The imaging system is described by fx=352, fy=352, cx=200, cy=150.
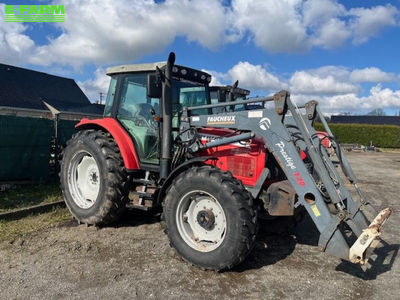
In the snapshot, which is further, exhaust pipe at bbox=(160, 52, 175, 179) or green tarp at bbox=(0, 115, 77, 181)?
green tarp at bbox=(0, 115, 77, 181)

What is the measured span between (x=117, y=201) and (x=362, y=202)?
3.17 meters

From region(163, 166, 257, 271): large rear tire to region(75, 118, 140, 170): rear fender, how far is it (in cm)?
106

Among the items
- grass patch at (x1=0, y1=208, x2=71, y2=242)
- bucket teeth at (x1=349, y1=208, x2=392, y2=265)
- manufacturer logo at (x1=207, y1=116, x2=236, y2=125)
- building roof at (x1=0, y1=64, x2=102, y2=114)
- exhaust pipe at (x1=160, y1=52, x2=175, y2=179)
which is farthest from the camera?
building roof at (x1=0, y1=64, x2=102, y2=114)

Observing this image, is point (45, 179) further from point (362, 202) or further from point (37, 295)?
point (362, 202)

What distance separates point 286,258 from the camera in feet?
14.3

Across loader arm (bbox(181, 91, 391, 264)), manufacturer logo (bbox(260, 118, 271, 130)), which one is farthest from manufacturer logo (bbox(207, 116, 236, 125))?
manufacturer logo (bbox(260, 118, 271, 130))

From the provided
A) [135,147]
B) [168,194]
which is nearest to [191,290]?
[168,194]

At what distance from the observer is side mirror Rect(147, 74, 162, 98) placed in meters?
4.40

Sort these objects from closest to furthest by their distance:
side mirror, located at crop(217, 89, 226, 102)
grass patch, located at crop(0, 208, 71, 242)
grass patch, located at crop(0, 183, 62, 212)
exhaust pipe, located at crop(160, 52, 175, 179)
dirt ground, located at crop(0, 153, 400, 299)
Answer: dirt ground, located at crop(0, 153, 400, 299) < exhaust pipe, located at crop(160, 52, 175, 179) < grass patch, located at crop(0, 208, 71, 242) < grass patch, located at crop(0, 183, 62, 212) < side mirror, located at crop(217, 89, 226, 102)

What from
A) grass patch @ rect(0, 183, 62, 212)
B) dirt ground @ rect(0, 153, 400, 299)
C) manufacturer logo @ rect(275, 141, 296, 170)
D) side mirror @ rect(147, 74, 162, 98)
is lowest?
dirt ground @ rect(0, 153, 400, 299)

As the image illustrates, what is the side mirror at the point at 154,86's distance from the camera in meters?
4.40

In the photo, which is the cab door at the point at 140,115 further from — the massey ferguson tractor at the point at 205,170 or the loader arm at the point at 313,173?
the loader arm at the point at 313,173

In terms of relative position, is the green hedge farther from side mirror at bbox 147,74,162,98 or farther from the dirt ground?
side mirror at bbox 147,74,162,98

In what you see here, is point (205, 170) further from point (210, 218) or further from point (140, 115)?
point (140, 115)
